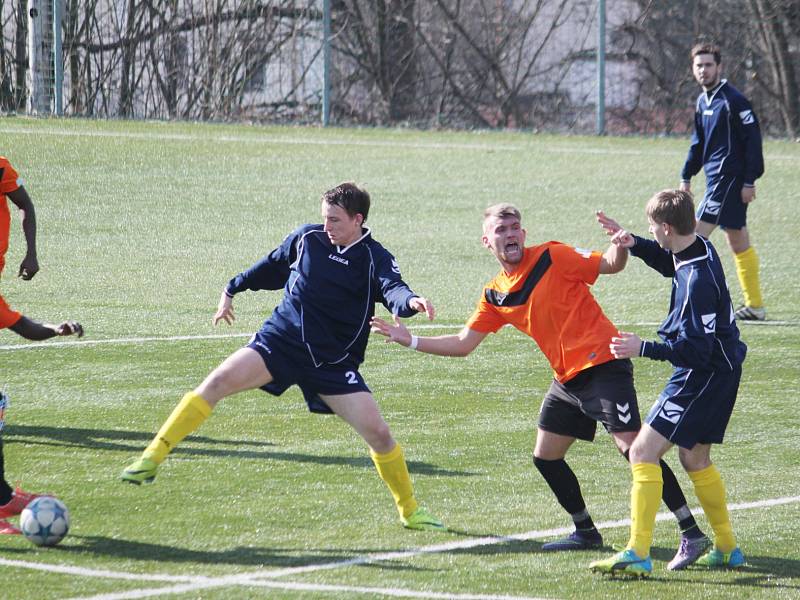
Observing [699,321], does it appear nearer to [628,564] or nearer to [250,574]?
[628,564]

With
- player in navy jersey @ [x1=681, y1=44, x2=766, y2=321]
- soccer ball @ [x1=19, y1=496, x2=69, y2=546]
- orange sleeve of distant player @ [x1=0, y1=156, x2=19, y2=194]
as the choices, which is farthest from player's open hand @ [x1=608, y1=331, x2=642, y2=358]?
player in navy jersey @ [x1=681, y1=44, x2=766, y2=321]

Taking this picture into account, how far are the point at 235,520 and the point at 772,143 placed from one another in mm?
16375

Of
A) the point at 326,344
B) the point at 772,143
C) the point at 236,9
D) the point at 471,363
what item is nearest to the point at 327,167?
the point at 236,9

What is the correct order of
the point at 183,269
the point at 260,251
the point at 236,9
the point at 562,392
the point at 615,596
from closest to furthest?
the point at 615,596 < the point at 562,392 < the point at 183,269 < the point at 260,251 < the point at 236,9

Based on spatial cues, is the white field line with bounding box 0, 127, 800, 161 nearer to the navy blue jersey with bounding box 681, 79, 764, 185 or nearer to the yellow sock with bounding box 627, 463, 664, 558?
the navy blue jersey with bounding box 681, 79, 764, 185

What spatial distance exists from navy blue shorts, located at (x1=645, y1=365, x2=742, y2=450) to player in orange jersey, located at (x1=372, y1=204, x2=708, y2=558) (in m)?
0.30

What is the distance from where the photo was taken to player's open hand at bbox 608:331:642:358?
5629 mm

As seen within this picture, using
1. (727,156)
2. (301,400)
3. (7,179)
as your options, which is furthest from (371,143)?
(7,179)

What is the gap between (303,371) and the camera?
6.45 meters

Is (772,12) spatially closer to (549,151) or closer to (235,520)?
(549,151)

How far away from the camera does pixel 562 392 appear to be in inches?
246

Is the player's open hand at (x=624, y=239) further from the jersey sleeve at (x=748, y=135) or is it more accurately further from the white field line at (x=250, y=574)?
the jersey sleeve at (x=748, y=135)

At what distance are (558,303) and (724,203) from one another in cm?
588

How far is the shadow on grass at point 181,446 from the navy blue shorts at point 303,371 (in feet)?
3.73
